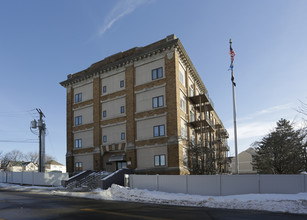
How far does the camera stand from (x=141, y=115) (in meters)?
31.5

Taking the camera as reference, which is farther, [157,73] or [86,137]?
[86,137]

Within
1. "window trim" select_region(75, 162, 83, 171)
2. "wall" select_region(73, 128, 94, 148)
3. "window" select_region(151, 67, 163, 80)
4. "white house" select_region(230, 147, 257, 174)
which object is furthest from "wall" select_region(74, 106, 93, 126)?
"white house" select_region(230, 147, 257, 174)

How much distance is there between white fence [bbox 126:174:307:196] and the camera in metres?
17.8

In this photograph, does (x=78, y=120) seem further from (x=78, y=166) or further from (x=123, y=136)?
(x=123, y=136)

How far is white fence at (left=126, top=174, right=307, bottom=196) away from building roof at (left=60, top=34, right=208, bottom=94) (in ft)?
48.7

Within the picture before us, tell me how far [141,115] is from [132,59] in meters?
6.98

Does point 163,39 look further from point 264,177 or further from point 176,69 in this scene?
point 264,177

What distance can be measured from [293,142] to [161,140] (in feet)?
46.5

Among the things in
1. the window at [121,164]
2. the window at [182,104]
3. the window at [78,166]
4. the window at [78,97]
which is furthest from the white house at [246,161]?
the window at [78,97]

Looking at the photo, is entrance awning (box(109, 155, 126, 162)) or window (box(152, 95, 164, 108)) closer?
window (box(152, 95, 164, 108))

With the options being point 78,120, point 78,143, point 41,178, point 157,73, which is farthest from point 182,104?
point 41,178

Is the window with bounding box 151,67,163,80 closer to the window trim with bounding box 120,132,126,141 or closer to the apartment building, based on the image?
the apartment building

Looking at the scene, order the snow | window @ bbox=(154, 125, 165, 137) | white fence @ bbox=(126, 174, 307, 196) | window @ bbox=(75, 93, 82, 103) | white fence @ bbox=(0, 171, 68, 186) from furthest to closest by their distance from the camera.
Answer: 1. window @ bbox=(75, 93, 82, 103)
2. white fence @ bbox=(0, 171, 68, 186)
3. window @ bbox=(154, 125, 165, 137)
4. white fence @ bbox=(126, 174, 307, 196)
5. the snow

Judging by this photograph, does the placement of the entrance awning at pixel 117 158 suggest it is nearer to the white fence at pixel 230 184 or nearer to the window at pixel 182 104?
the window at pixel 182 104
